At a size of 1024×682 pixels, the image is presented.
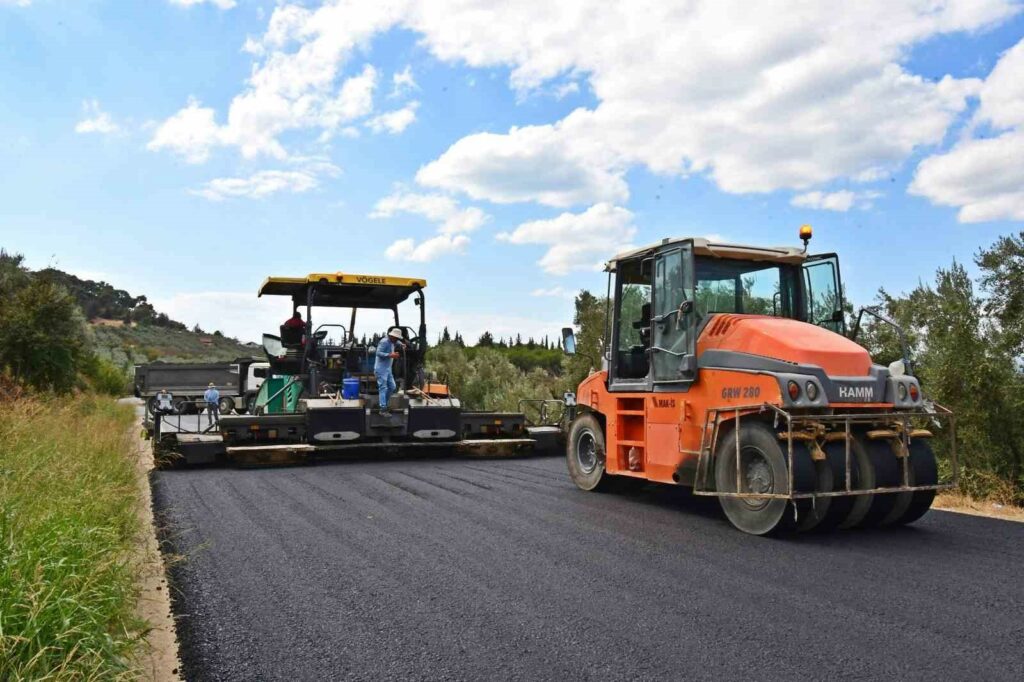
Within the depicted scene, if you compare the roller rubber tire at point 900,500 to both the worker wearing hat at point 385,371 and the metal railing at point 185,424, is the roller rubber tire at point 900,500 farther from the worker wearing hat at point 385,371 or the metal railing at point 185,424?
the metal railing at point 185,424

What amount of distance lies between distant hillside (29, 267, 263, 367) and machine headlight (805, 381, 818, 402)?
169 ft

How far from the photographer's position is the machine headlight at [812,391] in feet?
20.4

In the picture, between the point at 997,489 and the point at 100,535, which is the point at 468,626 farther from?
the point at 997,489

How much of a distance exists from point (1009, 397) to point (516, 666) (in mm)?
7588

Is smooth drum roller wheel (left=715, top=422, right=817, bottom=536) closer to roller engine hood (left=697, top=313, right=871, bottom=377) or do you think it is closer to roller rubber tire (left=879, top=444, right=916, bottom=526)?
roller engine hood (left=697, top=313, right=871, bottom=377)

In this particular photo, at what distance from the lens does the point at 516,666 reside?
3.64 metres

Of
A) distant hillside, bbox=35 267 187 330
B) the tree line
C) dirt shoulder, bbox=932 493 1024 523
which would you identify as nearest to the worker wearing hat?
dirt shoulder, bbox=932 493 1024 523

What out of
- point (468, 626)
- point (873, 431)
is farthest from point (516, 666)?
point (873, 431)

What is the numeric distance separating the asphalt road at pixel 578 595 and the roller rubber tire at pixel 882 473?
0.17 metres

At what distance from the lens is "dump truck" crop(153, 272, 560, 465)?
1203cm

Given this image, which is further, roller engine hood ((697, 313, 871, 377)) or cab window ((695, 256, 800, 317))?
cab window ((695, 256, 800, 317))

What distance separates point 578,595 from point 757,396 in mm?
2531

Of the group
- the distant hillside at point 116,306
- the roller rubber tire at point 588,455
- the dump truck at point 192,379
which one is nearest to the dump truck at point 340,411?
the roller rubber tire at point 588,455

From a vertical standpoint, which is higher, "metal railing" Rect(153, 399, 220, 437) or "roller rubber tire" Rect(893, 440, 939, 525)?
"metal railing" Rect(153, 399, 220, 437)
